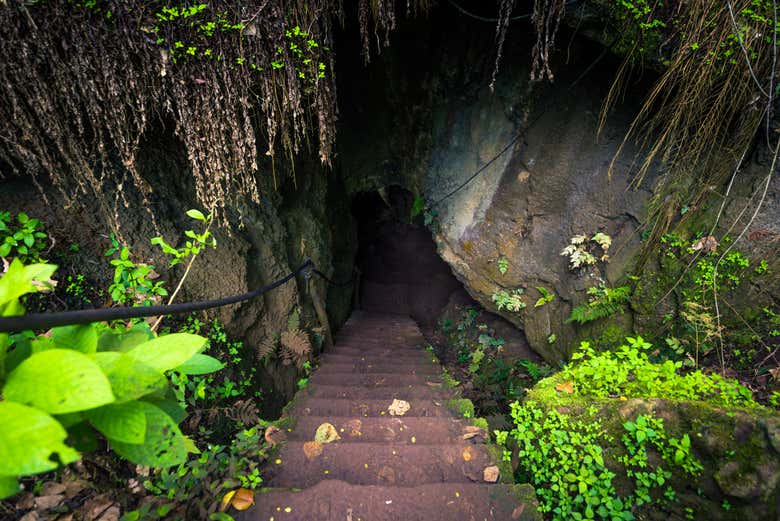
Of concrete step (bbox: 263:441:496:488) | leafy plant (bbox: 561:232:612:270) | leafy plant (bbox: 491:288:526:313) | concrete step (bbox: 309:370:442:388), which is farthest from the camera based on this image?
leafy plant (bbox: 491:288:526:313)

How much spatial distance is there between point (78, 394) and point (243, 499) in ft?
4.03

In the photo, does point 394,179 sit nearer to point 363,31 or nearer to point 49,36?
point 363,31

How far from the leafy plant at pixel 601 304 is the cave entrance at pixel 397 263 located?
4.46 m

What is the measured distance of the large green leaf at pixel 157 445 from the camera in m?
0.71

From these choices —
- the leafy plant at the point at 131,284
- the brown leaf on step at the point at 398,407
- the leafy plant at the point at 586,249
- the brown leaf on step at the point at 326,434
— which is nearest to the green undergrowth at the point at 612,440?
the brown leaf on step at the point at 398,407

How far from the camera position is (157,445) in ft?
2.36

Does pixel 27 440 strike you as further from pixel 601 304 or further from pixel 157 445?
pixel 601 304

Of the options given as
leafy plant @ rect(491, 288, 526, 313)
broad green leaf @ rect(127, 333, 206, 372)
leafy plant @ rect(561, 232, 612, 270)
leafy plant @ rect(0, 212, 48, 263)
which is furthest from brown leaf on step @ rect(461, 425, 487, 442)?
leafy plant @ rect(0, 212, 48, 263)

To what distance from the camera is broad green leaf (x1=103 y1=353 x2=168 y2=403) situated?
2.15 ft

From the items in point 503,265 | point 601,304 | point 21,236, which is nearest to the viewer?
point 21,236

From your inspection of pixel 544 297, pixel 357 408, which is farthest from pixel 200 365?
pixel 544 297

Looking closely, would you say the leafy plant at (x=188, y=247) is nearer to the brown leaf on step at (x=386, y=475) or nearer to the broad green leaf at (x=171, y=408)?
the broad green leaf at (x=171, y=408)

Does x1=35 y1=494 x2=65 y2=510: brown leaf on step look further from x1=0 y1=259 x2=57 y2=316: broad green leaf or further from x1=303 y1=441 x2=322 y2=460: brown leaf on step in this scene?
x1=0 y1=259 x2=57 y2=316: broad green leaf

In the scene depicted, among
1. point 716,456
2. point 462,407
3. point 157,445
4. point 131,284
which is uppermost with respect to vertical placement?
point 157,445
